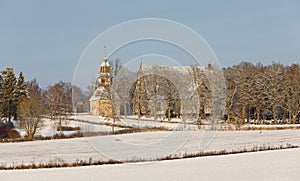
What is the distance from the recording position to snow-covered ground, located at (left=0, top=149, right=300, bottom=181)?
42.5ft

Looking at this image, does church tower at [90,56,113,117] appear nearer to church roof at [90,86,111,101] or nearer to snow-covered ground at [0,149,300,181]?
church roof at [90,86,111,101]

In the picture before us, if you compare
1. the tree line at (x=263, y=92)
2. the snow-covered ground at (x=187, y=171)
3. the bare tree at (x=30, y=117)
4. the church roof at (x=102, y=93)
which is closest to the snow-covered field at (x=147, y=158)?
the snow-covered ground at (x=187, y=171)

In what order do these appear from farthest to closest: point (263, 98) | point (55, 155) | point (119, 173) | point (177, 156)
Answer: point (263, 98)
point (55, 155)
point (177, 156)
point (119, 173)

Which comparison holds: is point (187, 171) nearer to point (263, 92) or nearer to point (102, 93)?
point (102, 93)

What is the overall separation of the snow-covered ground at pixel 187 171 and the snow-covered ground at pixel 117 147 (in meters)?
3.36

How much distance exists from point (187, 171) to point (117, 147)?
988cm

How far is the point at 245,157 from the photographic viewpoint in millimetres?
18375

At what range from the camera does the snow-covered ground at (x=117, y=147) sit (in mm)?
20484

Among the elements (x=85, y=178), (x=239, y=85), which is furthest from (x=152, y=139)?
(x=239, y=85)

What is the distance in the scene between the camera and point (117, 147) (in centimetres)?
2359

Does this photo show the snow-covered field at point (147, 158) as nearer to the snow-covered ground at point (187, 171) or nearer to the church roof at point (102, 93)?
the snow-covered ground at point (187, 171)

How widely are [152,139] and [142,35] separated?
15.5 meters

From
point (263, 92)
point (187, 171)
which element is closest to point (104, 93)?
point (187, 171)

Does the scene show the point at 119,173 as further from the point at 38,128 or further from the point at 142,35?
the point at 38,128
